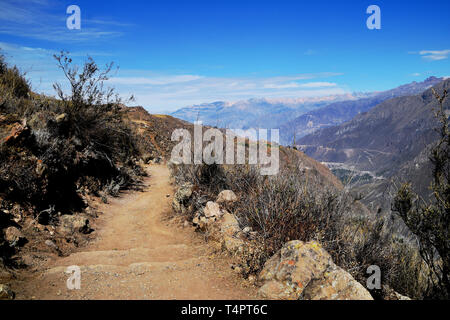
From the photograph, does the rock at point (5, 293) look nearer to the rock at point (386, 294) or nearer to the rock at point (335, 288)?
the rock at point (335, 288)

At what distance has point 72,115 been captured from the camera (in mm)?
8383

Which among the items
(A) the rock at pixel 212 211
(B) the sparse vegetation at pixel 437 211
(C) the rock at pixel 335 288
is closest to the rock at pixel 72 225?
(A) the rock at pixel 212 211

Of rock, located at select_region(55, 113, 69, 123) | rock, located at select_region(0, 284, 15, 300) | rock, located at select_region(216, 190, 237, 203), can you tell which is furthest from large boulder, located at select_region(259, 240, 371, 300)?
rock, located at select_region(55, 113, 69, 123)

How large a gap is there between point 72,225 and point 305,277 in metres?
4.75

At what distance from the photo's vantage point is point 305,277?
130 inches

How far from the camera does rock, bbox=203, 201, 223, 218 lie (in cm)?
567

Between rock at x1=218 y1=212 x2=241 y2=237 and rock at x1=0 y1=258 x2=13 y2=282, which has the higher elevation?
rock at x1=218 y1=212 x2=241 y2=237

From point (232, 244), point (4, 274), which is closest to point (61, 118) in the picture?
point (4, 274)

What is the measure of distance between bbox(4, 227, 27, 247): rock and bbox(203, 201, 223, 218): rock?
3227 mm

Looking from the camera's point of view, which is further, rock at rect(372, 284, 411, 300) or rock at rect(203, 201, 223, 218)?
rock at rect(203, 201, 223, 218)

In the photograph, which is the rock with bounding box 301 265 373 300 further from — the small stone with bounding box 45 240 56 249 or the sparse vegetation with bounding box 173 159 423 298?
the small stone with bounding box 45 240 56 249

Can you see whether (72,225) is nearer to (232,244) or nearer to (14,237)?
(14,237)

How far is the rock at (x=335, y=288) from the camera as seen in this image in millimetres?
2898
